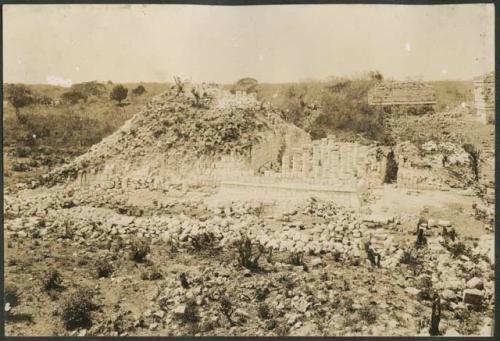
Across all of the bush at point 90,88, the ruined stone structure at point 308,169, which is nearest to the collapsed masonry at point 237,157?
the ruined stone structure at point 308,169

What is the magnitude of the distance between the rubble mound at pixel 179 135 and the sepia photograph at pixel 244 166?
0.01 meters

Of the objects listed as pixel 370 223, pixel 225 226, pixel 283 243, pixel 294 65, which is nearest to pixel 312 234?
pixel 283 243

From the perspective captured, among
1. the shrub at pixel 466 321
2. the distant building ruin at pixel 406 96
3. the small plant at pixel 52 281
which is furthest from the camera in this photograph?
the distant building ruin at pixel 406 96

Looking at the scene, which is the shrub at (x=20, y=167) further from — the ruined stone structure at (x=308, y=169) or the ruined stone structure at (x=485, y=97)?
the ruined stone structure at (x=485, y=97)

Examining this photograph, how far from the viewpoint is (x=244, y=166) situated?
431 centimetres

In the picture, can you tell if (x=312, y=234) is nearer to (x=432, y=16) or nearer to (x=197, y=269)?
(x=197, y=269)

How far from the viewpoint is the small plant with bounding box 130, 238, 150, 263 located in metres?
4.22

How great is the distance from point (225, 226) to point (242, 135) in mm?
849

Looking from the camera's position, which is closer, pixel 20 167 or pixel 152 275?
pixel 152 275

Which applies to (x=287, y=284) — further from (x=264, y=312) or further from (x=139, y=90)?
(x=139, y=90)

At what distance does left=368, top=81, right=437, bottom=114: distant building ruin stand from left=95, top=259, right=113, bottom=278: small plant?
9.12 ft

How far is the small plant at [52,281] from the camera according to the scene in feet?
13.6

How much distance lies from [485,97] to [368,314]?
7.18ft

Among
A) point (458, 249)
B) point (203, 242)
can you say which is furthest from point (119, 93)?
point (458, 249)
